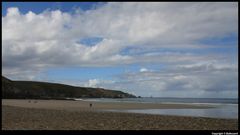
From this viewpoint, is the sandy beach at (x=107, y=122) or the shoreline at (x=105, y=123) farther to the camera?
the sandy beach at (x=107, y=122)

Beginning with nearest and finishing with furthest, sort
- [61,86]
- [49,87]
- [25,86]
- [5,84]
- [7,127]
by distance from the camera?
[7,127] → [5,84] → [25,86] → [49,87] → [61,86]

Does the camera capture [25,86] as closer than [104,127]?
No

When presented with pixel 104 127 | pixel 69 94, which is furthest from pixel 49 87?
pixel 104 127

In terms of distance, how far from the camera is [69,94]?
18462 cm

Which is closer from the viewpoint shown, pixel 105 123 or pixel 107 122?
pixel 105 123

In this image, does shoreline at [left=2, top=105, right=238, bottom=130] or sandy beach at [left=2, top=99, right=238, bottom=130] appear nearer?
shoreline at [left=2, top=105, right=238, bottom=130]
